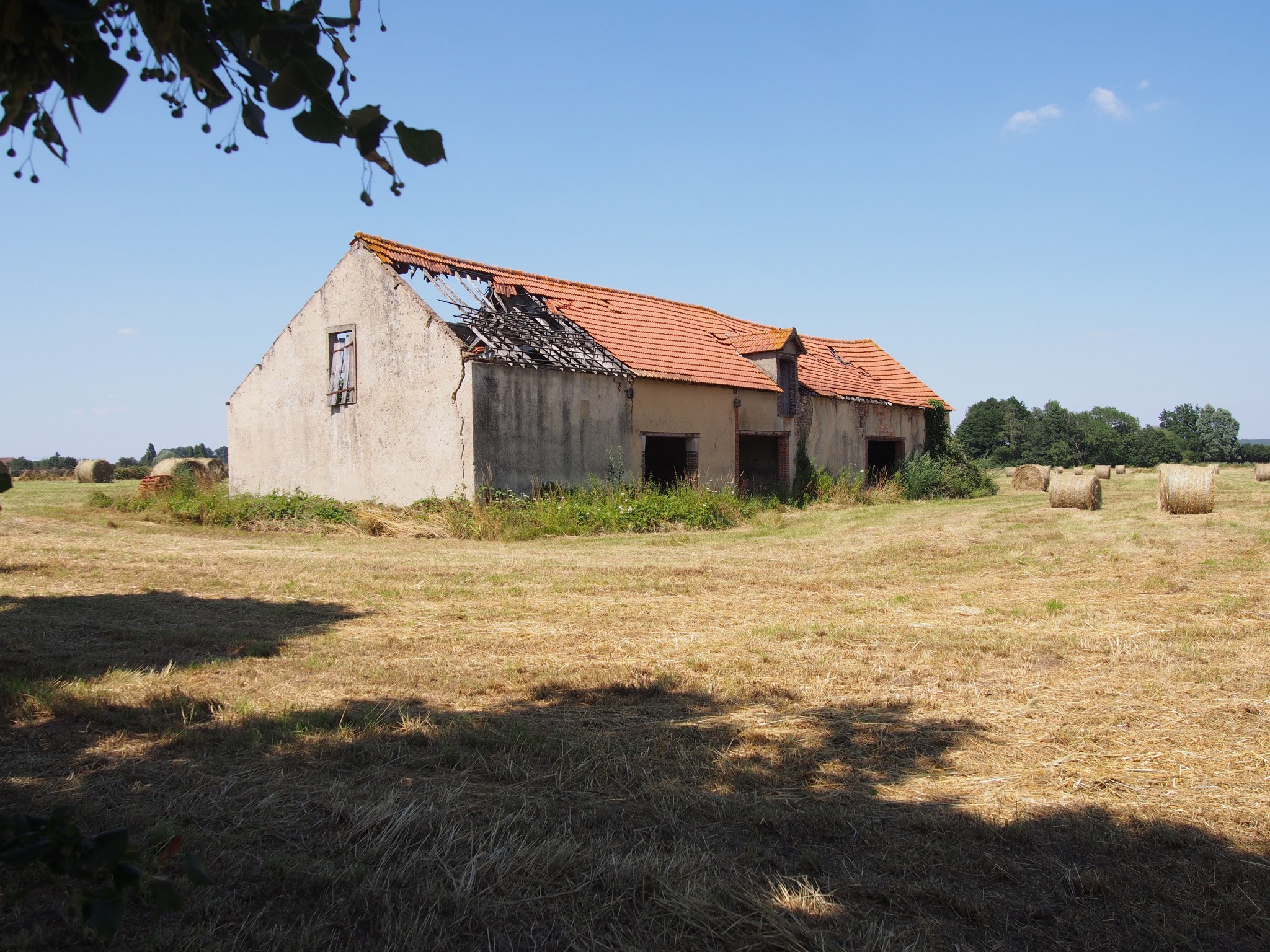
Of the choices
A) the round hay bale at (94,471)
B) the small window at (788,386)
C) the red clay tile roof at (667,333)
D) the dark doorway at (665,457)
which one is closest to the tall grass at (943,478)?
the red clay tile roof at (667,333)

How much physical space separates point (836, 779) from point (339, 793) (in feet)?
6.34

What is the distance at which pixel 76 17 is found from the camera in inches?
62.7

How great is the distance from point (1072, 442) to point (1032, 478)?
54139 mm

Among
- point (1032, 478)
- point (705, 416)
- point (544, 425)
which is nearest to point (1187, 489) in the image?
point (705, 416)

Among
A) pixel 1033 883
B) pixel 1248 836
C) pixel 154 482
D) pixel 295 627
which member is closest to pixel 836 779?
pixel 1033 883

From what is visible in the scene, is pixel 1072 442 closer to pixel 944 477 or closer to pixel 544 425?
pixel 944 477

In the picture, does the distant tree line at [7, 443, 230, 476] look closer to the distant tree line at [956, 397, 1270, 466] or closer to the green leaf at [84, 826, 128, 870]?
the green leaf at [84, 826, 128, 870]

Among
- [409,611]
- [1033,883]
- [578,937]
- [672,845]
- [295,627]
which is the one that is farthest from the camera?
[409,611]

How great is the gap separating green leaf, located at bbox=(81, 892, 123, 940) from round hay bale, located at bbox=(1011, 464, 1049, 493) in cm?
2848

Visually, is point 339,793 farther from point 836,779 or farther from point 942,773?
point 942,773

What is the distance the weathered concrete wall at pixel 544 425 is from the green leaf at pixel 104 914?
46.8 feet

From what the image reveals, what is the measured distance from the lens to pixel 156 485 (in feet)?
62.7

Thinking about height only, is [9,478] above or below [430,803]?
above

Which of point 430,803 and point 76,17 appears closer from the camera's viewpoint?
point 76,17
